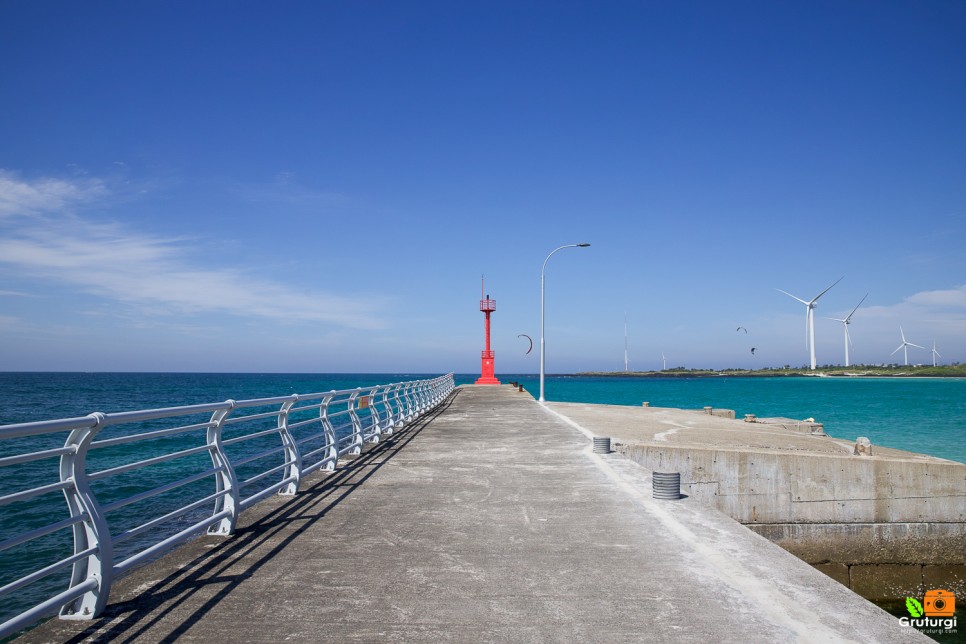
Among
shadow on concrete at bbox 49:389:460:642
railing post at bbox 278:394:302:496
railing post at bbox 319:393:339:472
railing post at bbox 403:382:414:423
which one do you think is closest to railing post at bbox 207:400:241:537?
shadow on concrete at bbox 49:389:460:642

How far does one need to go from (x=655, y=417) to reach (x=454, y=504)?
739 inches

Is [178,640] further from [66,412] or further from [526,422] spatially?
[66,412]

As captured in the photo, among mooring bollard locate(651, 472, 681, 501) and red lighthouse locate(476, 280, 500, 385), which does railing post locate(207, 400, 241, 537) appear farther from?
red lighthouse locate(476, 280, 500, 385)

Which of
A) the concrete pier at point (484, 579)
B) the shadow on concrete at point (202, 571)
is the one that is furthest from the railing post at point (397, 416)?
the concrete pier at point (484, 579)

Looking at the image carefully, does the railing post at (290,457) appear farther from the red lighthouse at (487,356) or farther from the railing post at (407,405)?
the red lighthouse at (487,356)

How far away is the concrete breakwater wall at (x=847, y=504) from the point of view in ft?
40.4

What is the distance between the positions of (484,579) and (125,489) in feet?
55.4

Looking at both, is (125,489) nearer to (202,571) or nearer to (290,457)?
(290,457)

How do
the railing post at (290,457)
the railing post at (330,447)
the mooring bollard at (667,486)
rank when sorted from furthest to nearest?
the railing post at (330,447) → the railing post at (290,457) → the mooring bollard at (667,486)

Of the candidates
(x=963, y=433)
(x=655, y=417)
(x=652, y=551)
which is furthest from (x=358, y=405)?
(x=963, y=433)

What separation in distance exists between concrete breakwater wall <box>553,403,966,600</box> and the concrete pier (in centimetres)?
544

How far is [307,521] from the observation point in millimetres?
6527

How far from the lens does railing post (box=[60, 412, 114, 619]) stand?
3924mm

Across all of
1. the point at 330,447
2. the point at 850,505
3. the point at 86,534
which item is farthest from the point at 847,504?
the point at 86,534
